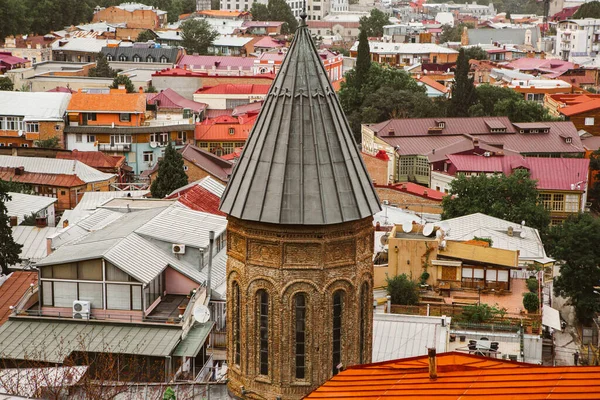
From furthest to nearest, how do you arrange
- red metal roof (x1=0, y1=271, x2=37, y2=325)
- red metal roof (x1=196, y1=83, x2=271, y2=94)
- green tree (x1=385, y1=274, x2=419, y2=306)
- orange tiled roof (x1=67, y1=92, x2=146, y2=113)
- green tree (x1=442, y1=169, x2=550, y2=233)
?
red metal roof (x1=196, y1=83, x2=271, y2=94), orange tiled roof (x1=67, y1=92, x2=146, y2=113), green tree (x1=442, y1=169, x2=550, y2=233), green tree (x1=385, y1=274, x2=419, y2=306), red metal roof (x1=0, y1=271, x2=37, y2=325)

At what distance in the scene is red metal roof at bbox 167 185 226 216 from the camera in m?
38.5

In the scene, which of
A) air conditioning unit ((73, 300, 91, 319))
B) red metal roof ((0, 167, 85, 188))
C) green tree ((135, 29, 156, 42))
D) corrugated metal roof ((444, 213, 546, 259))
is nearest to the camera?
air conditioning unit ((73, 300, 91, 319))

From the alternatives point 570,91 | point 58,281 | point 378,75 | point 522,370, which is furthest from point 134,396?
point 570,91

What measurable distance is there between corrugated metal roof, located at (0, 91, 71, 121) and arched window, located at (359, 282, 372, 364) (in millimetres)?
46569

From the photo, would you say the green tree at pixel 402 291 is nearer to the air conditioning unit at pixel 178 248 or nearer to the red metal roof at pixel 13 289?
the air conditioning unit at pixel 178 248

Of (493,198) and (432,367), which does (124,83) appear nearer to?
(493,198)

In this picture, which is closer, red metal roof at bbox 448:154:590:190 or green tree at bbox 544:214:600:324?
green tree at bbox 544:214:600:324

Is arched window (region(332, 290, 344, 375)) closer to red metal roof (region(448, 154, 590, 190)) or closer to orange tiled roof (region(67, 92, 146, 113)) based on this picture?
red metal roof (region(448, 154, 590, 190))

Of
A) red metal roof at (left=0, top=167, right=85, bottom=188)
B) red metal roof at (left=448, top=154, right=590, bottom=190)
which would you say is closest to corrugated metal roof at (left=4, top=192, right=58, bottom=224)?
red metal roof at (left=0, top=167, right=85, bottom=188)

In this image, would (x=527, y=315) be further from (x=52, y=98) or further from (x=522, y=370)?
(x=52, y=98)

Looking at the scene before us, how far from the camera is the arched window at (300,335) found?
19297 millimetres

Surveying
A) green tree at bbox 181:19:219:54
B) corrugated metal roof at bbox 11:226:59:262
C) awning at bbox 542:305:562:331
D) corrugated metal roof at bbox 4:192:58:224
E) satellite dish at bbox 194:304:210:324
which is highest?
green tree at bbox 181:19:219:54

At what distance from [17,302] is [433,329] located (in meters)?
12.1

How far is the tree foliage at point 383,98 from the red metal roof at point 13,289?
46.3 m
